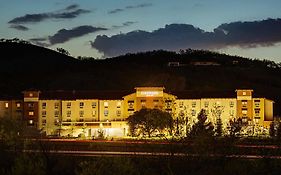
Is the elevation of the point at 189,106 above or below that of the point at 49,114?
above

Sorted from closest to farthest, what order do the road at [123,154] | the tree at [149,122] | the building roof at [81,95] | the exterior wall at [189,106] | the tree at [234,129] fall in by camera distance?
the road at [123,154], the tree at [234,129], the tree at [149,122], the exterior wall at [189,106], the building roof at [81,95]

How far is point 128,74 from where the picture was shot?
128m

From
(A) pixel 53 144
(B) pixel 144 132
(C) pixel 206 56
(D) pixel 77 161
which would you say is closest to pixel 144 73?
(C) pixel 206 56

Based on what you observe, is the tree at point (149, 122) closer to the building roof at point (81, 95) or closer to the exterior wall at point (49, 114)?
the building roof at point (81, 95)

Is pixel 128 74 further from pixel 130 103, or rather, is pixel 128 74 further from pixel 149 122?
pixel 149 122

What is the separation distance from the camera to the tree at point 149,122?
6525cm

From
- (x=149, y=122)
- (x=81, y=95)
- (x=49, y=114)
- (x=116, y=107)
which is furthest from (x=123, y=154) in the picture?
(x=81, y=95)

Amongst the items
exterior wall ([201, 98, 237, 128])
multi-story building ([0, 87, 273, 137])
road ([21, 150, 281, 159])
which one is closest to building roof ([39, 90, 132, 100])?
multi-story building ([0, 87, 273, 137])

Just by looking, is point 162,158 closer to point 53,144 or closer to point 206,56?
point 53,144

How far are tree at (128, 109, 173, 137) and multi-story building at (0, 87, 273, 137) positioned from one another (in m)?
4.69

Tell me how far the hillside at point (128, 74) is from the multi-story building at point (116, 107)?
12.7ft

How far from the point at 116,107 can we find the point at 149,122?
11983 millimetres

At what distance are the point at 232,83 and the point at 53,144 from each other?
68.6 meters

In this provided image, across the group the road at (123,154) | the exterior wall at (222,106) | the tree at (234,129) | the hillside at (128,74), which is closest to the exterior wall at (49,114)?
the hillside at (128,74)
